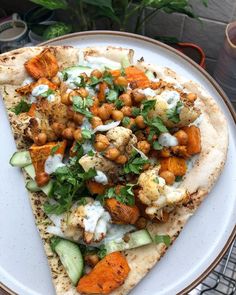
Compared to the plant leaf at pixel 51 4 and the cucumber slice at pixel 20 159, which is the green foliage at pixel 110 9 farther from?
the cucumber slice at pixel 20 159

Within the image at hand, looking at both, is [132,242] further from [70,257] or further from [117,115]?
[117,115]

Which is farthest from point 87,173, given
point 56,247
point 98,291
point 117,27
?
point 117,27

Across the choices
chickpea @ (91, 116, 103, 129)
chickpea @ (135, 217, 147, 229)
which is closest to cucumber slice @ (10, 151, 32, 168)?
chickpea @ (91, 116, 103, 129)

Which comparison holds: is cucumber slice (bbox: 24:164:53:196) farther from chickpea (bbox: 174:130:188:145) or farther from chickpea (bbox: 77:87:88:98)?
chickpea (bbox: 174:130:188:145)

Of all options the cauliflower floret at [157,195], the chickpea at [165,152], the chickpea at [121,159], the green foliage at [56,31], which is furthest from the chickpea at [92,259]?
the green foliage at [56,31]

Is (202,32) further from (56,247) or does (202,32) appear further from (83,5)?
(56,247)

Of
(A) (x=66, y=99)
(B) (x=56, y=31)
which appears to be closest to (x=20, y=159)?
(A) (x=66, y=99)
